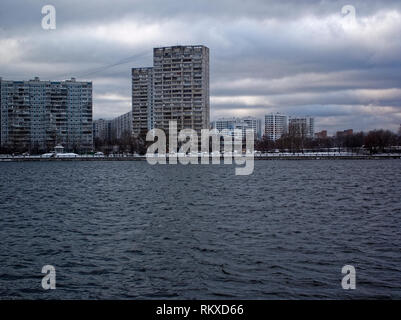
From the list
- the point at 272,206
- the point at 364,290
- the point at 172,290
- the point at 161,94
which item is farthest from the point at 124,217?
the point at 161,94

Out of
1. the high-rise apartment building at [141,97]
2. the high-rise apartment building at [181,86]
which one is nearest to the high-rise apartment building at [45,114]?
the high-rise apartment building at [141,97]

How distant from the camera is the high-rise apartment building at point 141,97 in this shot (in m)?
162

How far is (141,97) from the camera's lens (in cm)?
16488

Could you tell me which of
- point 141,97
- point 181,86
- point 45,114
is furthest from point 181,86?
point 45,114

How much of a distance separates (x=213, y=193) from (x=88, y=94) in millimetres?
135599

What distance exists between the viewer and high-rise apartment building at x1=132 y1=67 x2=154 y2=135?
162 m

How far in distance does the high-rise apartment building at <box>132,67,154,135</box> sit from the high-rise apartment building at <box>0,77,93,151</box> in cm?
1481

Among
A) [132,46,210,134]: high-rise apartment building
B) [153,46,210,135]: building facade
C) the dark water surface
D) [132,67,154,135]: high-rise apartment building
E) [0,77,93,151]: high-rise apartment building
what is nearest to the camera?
the dark water surface

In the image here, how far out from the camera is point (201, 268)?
14211mm

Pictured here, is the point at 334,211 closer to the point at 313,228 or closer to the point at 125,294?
the point at 313,228

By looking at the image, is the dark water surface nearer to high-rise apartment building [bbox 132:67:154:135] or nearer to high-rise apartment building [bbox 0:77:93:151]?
high-rise apartment building [bbox 132:67:154:135]

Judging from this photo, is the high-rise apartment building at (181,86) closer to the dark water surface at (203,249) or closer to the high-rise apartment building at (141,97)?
the high-rise apartment building at (141,97)

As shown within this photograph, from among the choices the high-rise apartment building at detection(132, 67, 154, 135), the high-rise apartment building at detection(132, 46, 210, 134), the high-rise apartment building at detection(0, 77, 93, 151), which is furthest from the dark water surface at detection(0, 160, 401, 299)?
the high-rise apartment building at detection(0, 77, 93, 151)

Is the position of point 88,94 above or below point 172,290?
above
